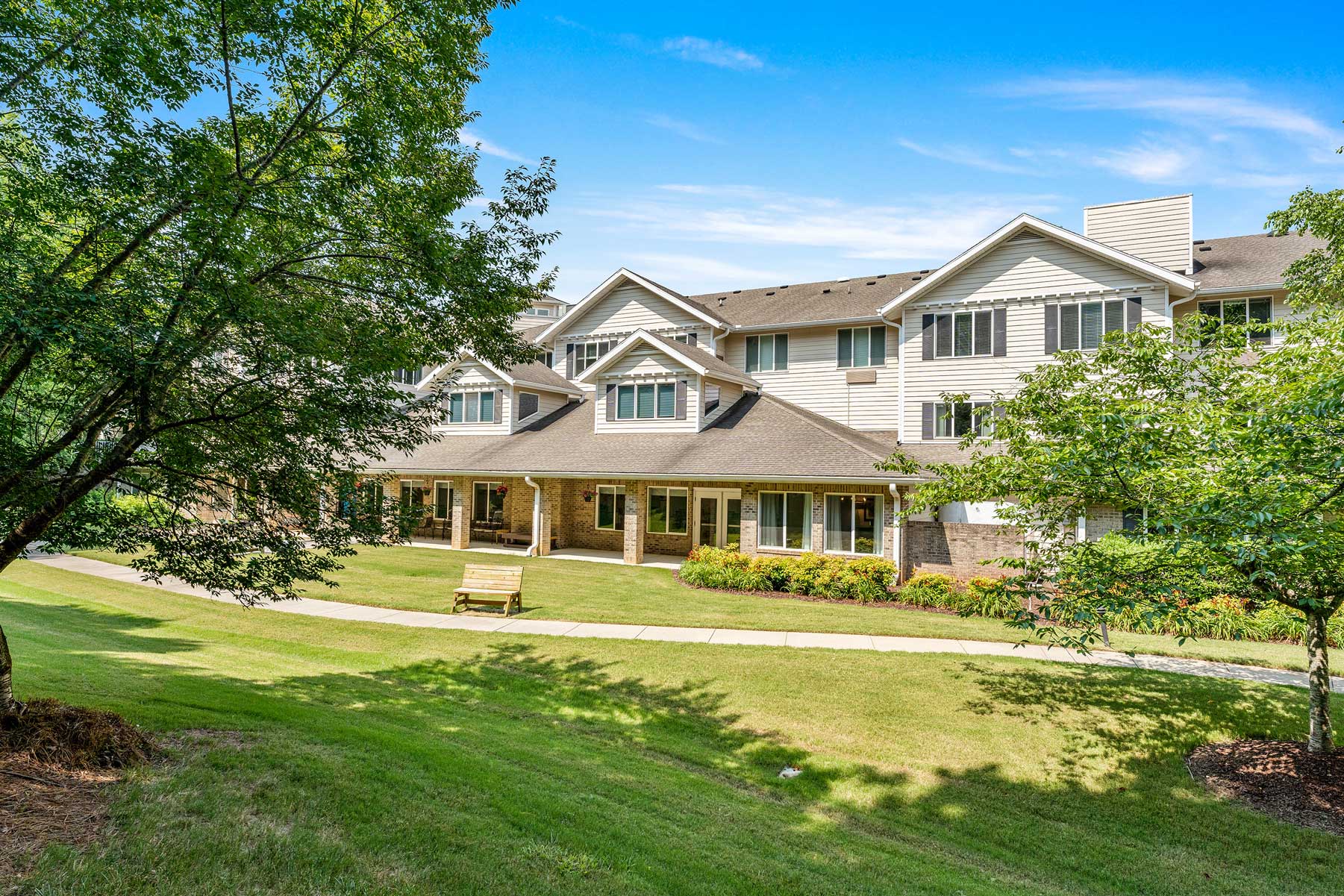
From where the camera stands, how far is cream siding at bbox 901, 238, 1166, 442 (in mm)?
19812

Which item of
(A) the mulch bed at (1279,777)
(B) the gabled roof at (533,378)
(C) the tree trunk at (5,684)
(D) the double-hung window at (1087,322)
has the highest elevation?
(D) the double-hung window at (1087,322)

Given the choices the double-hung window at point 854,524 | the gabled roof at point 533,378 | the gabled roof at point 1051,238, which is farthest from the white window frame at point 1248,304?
the gabled roof at point 533,378

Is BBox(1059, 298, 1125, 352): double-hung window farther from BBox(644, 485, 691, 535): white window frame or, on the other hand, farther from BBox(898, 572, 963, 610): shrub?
BBox(644, 485, 691, 535): white window frame

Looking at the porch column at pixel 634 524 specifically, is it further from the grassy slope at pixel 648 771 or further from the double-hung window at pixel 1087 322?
the double-hung window at pixel 1087 322

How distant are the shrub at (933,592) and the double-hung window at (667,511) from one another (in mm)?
8375

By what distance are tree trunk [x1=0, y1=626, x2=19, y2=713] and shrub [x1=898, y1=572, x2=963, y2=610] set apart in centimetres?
1599

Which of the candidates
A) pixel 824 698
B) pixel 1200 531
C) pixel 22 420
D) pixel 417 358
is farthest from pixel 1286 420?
pixel 22 420

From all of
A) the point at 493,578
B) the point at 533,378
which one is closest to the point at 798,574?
the point at 493,578

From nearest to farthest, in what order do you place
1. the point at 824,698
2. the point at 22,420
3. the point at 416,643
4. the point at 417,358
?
the point at 22,420
the point at 417,358
the point at 824,698
the point at 416,643

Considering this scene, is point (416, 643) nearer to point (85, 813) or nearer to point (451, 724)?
point (451, 724)

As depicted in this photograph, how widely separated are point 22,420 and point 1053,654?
14.8 metres

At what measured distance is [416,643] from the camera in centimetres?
1252

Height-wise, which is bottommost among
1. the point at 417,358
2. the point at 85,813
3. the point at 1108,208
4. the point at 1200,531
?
the point at 85,813

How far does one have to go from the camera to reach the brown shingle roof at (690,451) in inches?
760
